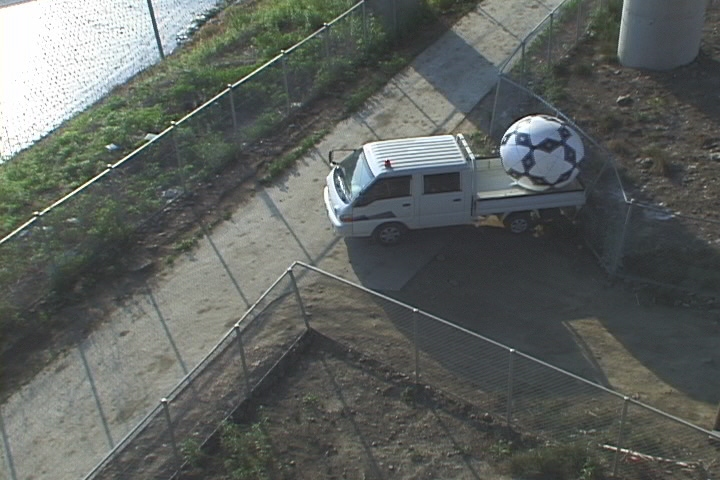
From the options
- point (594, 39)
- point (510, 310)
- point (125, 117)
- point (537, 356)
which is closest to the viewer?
point (537, 356)

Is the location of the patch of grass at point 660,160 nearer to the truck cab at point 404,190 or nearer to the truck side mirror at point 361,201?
the truck cab at point 404,190

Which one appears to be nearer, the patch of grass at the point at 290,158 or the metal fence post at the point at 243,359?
the metal fence post at the point at 243,359

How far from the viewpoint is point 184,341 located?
545 inches

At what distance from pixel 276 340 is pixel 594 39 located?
1333 cm

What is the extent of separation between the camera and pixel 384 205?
14938mm

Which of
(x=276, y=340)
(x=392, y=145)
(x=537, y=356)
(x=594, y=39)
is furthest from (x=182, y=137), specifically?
(x=594, y=39)

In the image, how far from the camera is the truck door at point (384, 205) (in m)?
14.8

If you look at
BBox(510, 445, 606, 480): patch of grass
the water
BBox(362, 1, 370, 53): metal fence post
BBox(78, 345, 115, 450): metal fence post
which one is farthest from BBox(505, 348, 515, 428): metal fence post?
the water

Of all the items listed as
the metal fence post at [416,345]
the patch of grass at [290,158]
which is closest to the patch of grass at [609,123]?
the patch of grass at [290,158]

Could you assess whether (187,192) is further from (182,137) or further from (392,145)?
(392,145)

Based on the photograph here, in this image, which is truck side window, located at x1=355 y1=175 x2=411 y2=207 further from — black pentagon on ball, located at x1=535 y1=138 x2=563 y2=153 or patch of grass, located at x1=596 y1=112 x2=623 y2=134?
patch of grass, located at x1=596 y1=112 x2=623 y2=134

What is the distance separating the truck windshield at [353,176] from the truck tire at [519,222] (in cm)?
256

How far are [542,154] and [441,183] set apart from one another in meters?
1.74

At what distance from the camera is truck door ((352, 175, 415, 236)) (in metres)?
14.8
